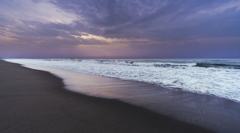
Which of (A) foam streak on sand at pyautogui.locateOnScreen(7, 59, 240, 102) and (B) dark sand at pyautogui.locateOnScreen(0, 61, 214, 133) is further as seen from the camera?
(A) foam streak on sand at pyautogui.locateOnScreen(7, 59, 240, 102)

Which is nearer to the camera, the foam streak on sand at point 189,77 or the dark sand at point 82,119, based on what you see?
the dark sand at point 82,119

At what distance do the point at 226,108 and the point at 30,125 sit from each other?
5195 millimetres

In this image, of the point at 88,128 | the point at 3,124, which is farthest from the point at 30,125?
the point at 88,128

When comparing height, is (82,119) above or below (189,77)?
above

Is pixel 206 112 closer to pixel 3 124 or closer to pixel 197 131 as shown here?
pixel 197 131

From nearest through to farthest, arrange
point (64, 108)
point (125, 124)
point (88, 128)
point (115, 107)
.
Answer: point (88, 128) → point (125, 124) → point (64, 108) → point (115, 107)

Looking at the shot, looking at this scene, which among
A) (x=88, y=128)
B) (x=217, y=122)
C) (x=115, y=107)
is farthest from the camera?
(x=115, y=107)

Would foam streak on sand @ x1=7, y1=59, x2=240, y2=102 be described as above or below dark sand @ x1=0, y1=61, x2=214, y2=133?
below

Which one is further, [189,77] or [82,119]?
[189,77]

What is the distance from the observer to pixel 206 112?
9.97 ft

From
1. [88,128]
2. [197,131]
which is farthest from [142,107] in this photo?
[88,128]

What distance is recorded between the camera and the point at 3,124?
215 cm

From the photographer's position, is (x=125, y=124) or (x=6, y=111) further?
(x=6, y=111)

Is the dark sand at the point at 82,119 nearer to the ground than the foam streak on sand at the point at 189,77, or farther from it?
farther from it
